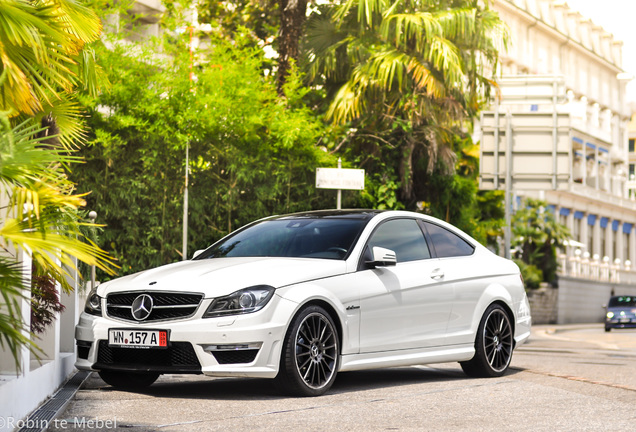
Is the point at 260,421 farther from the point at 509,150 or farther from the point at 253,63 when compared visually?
the point at 509,150

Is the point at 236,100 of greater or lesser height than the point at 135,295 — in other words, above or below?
above

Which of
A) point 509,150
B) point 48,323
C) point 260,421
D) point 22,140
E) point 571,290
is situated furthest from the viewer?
point 571,290

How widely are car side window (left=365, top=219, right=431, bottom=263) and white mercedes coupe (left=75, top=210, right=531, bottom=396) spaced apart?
1 cm

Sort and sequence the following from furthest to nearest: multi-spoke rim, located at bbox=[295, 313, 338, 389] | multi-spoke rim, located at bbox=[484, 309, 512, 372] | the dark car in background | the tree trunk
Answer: the dark car in background → the tree trunk → multi-spoke rim, located at bbox=[484, 309, 512, 372] → multi-spoke rim, located at bbox=[295, 313, 338, 389]

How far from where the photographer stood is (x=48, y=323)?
25.7ft

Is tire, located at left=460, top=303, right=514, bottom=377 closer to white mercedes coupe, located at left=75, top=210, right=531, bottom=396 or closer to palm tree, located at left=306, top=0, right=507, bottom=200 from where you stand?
white mercedes coupe, located at left=75, top=210, right=531, bottom=396

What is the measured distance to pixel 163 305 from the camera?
26.5 ft

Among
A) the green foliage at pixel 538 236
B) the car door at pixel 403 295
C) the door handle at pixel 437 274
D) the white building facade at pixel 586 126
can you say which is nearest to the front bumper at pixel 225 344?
the car door at pixel 403 295

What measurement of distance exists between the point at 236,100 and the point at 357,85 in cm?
433

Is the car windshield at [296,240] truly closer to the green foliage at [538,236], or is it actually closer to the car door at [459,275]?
the car door at [459,275]

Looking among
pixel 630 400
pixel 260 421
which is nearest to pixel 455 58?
pixel 630 400

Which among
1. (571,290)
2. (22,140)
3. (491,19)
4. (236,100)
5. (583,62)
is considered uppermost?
(583,62)

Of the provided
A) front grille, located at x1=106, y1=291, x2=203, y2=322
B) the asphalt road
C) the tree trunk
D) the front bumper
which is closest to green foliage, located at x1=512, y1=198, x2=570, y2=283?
the tree trunk

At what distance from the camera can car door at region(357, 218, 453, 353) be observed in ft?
29.2
